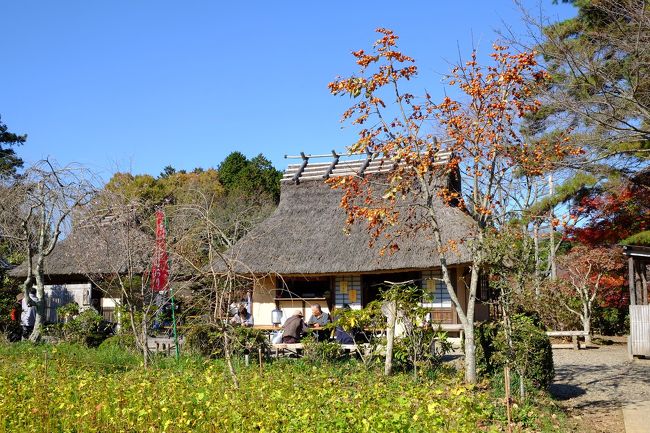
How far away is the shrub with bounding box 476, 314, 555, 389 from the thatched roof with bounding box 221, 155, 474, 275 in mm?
7023

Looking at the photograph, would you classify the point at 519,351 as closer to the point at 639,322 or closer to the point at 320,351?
the point at 320,351

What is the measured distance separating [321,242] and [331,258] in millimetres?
944

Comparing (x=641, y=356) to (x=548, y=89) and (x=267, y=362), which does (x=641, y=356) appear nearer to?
(x=548, y=89)

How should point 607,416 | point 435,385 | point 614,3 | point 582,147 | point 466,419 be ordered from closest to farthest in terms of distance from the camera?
point 466,419
point 435,385
point 607,416
point 614,3
point 582,147

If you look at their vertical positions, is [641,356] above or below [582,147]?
below

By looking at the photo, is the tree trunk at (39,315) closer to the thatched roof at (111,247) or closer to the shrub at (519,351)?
the thatched roof at (111,247)

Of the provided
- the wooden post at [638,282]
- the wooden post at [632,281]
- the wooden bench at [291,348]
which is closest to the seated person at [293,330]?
the wooden bench at [291,348]

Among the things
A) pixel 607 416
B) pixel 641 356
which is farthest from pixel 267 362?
pixel 641 356

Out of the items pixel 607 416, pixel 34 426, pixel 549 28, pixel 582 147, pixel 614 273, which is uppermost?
pixel 549 28

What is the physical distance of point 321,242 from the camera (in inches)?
810

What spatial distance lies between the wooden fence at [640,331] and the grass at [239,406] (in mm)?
7482

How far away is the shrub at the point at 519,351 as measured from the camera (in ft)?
31.6

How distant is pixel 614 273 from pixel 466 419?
59.7 ft

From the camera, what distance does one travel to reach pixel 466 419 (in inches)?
220
